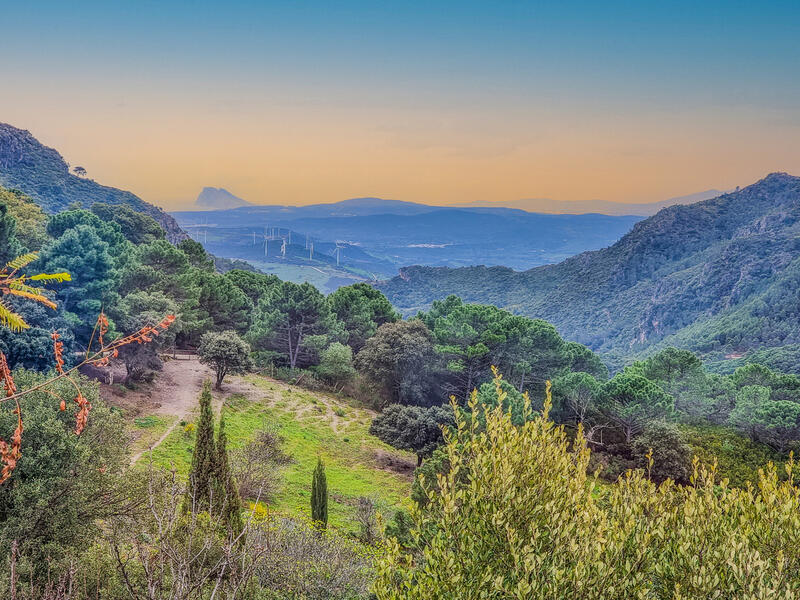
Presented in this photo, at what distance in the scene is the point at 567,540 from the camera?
17.6ft

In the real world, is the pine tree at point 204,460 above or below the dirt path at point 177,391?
above

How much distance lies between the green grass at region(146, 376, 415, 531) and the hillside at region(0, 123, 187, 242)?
68.2 m

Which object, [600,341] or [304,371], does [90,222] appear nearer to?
[304,371]

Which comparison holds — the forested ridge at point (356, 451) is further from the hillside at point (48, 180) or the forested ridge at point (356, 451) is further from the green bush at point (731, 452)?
the hillside at point (48, 180)

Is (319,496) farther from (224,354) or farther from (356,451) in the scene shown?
(224,354)

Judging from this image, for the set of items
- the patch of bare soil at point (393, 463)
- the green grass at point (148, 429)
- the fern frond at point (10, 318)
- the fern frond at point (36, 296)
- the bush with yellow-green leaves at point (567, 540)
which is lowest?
the patch of bare soil at point (393, 463)

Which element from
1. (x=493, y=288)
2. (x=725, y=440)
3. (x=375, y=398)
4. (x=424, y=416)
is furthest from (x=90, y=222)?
(x=493, y=288)

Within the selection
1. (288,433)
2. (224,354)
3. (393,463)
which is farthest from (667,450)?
(224,354)

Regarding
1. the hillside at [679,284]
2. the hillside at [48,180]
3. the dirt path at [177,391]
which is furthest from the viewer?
the hillside at [48,180]

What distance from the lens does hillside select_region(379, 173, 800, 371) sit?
75.6 m

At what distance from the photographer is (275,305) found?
142ft

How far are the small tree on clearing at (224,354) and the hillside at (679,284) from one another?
5805 centimetres

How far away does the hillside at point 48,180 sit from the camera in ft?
309

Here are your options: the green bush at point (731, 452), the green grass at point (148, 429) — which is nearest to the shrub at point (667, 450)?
the green bush at point (731, 452)
